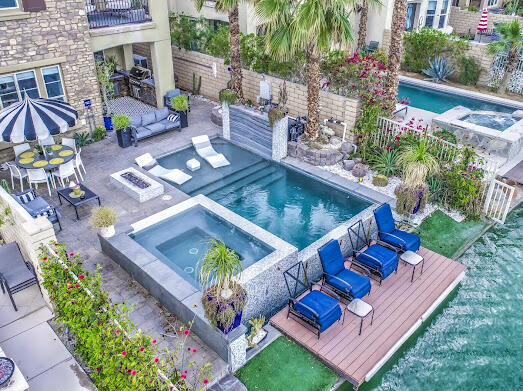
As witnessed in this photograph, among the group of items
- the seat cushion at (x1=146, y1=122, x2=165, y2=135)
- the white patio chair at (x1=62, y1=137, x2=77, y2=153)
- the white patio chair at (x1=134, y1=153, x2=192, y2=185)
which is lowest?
the white patio chair at (x1=134, y1=153, x2=192, y2=185)

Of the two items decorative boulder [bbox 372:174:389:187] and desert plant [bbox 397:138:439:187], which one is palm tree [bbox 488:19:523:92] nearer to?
decorative boulder [bbox 372:174:389:187]

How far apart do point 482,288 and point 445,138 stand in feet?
20.0

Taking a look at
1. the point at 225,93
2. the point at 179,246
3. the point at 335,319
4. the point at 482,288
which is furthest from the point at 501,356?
the point at 225,93

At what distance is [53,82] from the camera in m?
16.8

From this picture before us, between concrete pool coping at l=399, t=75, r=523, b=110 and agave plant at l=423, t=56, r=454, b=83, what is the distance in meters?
0.50

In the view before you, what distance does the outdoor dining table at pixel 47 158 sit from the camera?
14.5 meters

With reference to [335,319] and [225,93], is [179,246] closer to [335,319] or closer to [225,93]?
[335,319]

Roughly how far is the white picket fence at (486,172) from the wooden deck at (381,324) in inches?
124

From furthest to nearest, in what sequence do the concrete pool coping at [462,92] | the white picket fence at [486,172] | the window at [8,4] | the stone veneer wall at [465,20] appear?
the stone veneer wall at [465,20] → the concrete pool coping at [462,92] → the window at [8,4] → the white picket fence at [486,172]

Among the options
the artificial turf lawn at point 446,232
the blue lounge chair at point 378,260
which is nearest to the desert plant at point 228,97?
the blue lounge chair at point 378,260

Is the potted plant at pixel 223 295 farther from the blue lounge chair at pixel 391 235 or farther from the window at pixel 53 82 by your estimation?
the window at pixel 53 82

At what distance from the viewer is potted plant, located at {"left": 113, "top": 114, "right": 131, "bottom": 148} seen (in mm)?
17164

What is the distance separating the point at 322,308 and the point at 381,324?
149cm

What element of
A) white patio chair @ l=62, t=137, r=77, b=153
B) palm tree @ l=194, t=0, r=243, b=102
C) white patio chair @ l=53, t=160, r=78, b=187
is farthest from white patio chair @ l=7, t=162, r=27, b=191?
palm tree @ l=194, t=0, r=243, b=102
